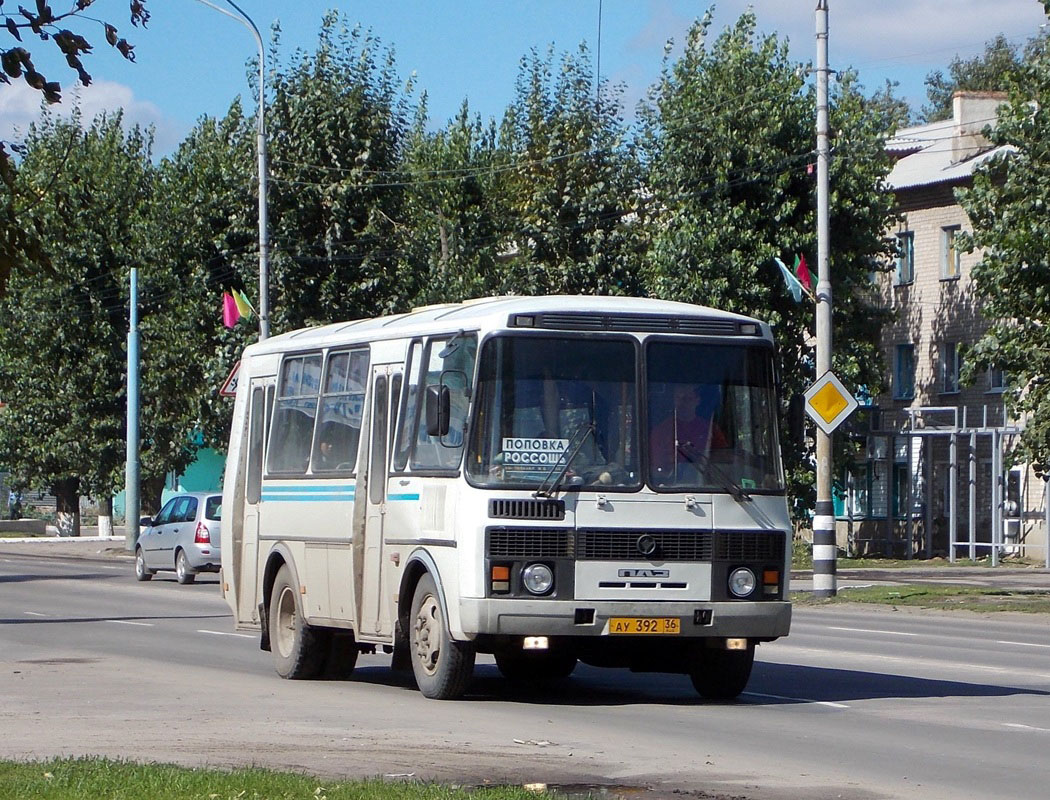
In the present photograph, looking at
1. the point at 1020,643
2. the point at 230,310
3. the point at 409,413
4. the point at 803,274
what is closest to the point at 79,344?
the point at 230,310

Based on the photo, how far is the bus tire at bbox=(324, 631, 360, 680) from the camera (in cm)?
1616

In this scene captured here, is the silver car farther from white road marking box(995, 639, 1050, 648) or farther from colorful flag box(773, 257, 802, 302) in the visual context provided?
white road marking box(995, 639, 1050, 648)

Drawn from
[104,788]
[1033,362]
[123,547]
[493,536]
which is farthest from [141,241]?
[104,788]

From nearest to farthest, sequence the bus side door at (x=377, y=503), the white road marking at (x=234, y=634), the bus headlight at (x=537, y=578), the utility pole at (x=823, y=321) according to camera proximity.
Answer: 1. the bus headlight at (x=537, y=578)
2. the bus side door at (x=377, y=503)
3. the white road marking at (x=234, y=634)
4. the utility pole at (x=823, y=321)

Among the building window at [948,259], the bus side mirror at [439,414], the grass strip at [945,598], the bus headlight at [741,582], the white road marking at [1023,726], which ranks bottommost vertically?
the white road marking at [1023,726]

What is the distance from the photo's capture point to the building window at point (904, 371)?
178 ft

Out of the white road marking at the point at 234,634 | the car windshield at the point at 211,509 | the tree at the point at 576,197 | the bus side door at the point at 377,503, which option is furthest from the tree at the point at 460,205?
the bus side door at the point at 377,503

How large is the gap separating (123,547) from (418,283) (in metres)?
15.2

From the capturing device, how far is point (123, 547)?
5531cm

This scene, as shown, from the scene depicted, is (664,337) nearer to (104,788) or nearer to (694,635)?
(694,635)

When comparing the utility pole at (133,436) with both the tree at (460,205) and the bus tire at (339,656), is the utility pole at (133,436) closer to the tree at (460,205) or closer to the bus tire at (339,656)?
the tree at (460,205)

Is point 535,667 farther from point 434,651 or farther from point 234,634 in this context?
point 234,634

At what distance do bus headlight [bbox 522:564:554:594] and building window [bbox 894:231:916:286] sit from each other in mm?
42491

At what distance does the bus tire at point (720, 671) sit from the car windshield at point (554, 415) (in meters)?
1.72
